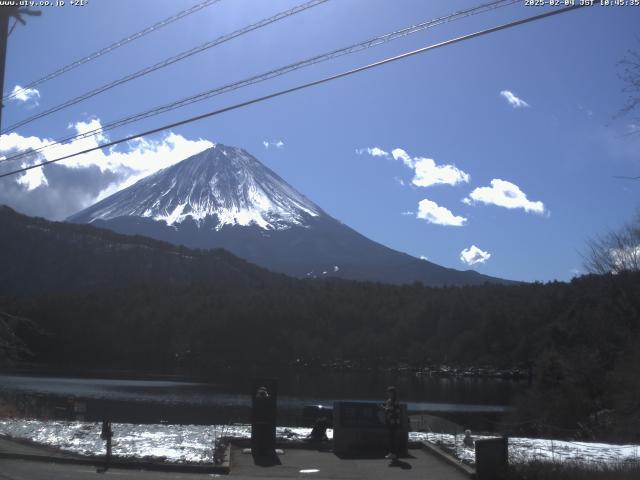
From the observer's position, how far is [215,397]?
57.5 meters

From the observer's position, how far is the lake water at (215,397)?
38.5 m

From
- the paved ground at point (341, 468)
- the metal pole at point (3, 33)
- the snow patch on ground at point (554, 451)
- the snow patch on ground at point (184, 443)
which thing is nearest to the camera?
the paved ground at point (341, 468)

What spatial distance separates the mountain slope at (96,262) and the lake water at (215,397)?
84.9m

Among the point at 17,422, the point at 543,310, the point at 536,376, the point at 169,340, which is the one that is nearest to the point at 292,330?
the point at 169,340

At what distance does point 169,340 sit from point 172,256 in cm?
5499

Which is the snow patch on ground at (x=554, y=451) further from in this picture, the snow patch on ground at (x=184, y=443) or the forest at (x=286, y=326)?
the forest at (x=286, y=326)

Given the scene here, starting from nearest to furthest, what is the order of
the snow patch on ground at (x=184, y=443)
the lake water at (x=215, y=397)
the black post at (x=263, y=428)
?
the snow patch on ground at (x=184, y=443), the black post at (x=263, y=428), the lake water at (x=215, y=397)

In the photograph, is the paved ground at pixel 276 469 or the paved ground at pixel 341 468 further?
the paved ground at pixel 341 468

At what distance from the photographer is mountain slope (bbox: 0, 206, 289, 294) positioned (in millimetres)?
168875

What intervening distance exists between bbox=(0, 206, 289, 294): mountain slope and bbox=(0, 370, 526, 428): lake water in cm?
8487

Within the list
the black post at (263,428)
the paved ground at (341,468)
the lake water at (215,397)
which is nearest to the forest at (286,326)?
the lake water at (215,397)

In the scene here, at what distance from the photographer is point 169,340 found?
128125 mm

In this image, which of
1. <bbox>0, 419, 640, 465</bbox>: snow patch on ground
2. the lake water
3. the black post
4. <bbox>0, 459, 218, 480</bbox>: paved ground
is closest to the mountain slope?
the lake water

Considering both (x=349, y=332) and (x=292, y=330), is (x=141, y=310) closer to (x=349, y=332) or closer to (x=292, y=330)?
(x=292, y=330)
